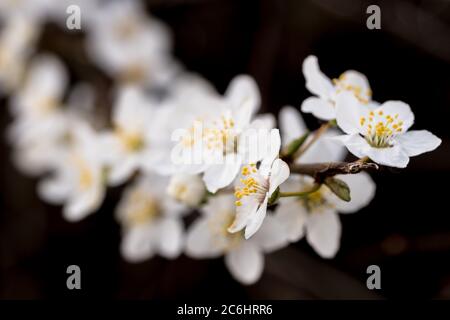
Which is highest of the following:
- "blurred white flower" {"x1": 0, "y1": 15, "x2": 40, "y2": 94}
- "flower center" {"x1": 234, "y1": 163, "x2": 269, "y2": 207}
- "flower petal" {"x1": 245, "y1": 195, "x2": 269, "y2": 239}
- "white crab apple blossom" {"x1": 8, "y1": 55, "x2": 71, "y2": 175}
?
"blurred white flower" {"x1": 0, "y1": 15, "x2": 40, "y2": 94}

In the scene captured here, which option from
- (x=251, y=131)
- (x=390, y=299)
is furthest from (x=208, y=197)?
(x=390, y=299)

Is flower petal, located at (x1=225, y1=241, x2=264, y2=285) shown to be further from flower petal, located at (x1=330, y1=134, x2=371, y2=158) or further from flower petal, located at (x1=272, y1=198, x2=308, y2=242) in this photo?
flower petal, located at (x1=330, y1=134, x2=371, y2=158)

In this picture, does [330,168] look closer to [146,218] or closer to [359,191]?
[359,191]

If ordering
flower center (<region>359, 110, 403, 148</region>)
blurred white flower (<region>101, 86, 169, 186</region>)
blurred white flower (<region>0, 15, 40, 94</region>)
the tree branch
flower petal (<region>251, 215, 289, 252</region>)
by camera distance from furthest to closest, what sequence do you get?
blurred white flower (<region>0, 15, 40, 94</region>) < blurred white flower (<region>101, 86, 169, 186</region>) < flower petal (<region>251, 215, 289, 252</region>) < flower center (<region>359, 110, 403, 148</region>) < the tree branch

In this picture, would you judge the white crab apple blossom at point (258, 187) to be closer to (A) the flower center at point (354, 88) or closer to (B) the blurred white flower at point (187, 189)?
(B) the blurred white flower at point (187, 189)

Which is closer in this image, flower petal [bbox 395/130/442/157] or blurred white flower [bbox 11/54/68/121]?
flower petal [bbox 395/130/442/157]

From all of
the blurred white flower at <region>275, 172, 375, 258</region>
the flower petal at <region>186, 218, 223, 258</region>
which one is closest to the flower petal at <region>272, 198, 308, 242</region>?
the blurred white flower at <region>275, 172, 375, 258</region>
